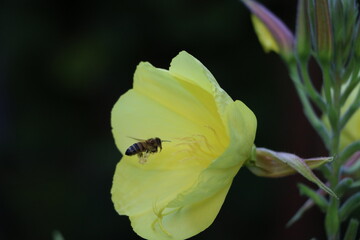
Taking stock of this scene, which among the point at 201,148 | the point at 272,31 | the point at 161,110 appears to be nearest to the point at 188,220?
the point at 201,148

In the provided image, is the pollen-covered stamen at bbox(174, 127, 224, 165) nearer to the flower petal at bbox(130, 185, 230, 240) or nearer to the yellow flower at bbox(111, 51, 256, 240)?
the yellow flower at bbox(111, 51, 256, 240)

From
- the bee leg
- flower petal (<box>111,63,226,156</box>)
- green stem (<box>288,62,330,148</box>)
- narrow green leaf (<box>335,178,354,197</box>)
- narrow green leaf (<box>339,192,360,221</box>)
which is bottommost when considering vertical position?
narrow green leaf (<box>339,192,360,221</box>)

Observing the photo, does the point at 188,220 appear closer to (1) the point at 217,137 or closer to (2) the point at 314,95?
(1) the point at 217,137

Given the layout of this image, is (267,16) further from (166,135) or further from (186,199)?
(186,199)

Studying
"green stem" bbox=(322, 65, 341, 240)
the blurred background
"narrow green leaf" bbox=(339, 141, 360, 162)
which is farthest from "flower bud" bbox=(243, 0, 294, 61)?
the blurred background

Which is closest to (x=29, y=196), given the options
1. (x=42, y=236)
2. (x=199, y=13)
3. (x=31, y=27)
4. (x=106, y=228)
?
(x=42, y=236)
